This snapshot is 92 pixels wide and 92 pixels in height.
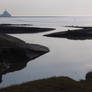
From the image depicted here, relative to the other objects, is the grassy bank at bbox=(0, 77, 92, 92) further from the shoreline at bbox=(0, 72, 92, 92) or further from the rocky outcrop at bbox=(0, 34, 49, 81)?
the rocky outcrop at bbox=(0, 34, 49, 81)

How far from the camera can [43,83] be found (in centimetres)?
1731

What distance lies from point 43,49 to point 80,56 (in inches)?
376

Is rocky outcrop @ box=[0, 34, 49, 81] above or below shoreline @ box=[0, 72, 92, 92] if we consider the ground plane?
below

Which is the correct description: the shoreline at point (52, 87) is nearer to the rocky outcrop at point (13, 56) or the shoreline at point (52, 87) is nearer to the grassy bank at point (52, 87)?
the grassy bank at point (52, 87)

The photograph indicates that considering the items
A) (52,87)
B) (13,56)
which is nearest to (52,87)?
(52,87)

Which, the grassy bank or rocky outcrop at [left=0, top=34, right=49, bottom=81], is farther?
rocky outcrop at [left=0, top=34, right=49, bottom=81]

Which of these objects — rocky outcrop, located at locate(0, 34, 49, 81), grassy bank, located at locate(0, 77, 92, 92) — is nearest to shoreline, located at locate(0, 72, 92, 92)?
grassy bank, located at locate(0, 77, 92, 92)

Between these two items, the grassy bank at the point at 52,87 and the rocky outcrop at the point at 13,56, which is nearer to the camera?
the grassy bank at the point at 52,87

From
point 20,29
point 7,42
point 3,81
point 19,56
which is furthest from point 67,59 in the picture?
point 20,29

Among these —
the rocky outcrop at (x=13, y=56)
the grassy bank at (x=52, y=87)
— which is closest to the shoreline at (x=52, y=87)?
the grassy bank at (x=52, y=87)

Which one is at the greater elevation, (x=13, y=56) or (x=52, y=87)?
(x=52, y=87)

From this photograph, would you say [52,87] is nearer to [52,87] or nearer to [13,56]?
[52,87]

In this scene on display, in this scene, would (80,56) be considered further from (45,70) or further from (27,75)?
(27,75)

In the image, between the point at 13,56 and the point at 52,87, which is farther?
the point at 13,56
